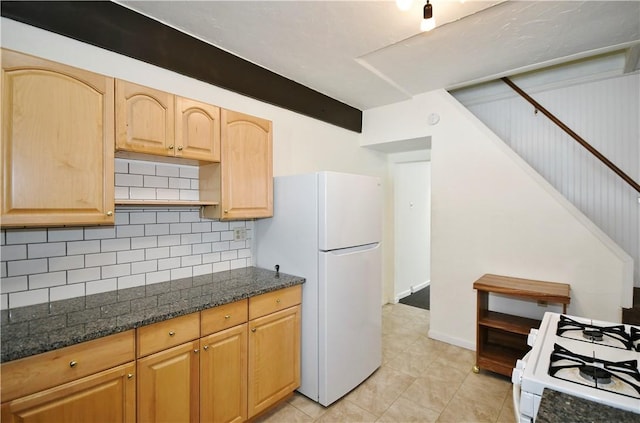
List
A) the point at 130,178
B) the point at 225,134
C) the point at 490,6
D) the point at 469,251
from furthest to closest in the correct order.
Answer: the point at 469,251, the point at 225,134, the point at 130,178, the point at 490,6

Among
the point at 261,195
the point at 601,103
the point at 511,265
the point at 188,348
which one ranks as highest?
the point at 601,103

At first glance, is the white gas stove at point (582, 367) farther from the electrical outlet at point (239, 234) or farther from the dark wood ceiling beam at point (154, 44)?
the dark wood ceiling beam at point (154, 44)

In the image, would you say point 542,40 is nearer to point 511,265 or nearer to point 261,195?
point 511,265

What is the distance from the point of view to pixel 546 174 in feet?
10.4

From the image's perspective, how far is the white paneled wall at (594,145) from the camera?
279 cm

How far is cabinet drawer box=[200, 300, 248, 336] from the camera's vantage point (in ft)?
5.47

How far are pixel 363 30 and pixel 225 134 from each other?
1154mm

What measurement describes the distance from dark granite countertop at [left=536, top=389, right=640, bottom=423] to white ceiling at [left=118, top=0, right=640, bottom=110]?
1.93 m

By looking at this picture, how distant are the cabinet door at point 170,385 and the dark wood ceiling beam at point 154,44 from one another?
176cm

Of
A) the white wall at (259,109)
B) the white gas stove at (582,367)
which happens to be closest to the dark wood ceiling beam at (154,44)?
the white wall at (259,109)

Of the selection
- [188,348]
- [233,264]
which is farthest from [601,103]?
[188,348]

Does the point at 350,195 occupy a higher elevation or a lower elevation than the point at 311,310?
higher

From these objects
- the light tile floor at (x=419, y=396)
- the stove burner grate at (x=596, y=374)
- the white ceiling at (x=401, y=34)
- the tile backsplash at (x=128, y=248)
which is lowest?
the light tile floor at (x=419, y=396)

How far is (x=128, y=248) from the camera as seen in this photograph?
1.90 meters
